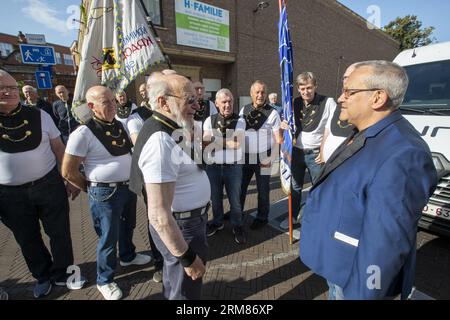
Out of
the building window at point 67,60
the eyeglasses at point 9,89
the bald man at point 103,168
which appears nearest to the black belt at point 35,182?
the bald man at point 103,168

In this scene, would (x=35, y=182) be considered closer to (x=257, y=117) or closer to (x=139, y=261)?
(x=139, y=261)

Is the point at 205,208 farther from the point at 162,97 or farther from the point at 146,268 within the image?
the point at 146,268

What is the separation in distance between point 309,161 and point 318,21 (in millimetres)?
15972

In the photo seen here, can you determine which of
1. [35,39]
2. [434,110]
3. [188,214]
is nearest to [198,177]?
[188,214]

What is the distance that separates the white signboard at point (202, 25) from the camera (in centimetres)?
885

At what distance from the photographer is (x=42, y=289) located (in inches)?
97.6

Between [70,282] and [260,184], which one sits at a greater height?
[260,184]

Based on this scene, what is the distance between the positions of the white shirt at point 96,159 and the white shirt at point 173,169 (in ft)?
3.35

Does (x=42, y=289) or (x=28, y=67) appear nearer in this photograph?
(x=42, y=289)

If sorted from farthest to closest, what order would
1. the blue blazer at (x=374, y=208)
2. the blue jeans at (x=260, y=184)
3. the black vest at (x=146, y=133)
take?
1. the blue jeans at (x=260, y=184)
2. the black vest at (x=146, y=133)
3. the blue blazer at (x=374, y=208)

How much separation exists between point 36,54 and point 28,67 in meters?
20.1

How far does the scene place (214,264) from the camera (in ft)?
9.45

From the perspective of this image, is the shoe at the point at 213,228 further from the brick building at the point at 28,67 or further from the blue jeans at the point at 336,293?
the brick building at the point at 28,67

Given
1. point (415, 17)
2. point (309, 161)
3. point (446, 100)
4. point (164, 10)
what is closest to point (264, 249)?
point (309, 161)
